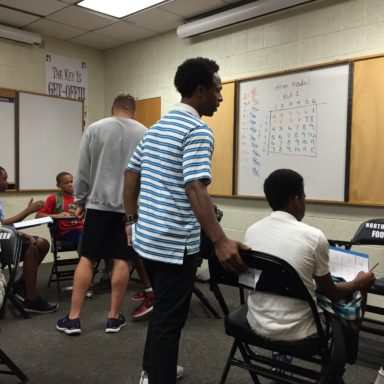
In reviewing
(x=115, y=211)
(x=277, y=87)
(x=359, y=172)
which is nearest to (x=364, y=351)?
(x=359, y=172)

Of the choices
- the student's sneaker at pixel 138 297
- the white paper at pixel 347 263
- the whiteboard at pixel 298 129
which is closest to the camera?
the white paper at pixel 347 263

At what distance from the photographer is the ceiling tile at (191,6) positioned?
12.2 ft

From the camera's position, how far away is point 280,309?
1.40 m

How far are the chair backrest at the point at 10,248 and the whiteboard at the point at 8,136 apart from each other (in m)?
2.41

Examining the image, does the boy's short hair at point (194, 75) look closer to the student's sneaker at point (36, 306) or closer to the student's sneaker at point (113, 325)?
the student's sneaker at point (113, 325)

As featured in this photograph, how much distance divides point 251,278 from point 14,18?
397 cm

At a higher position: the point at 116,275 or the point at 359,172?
the point at 359,172

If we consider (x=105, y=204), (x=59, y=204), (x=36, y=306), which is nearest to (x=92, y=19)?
(x=59, y=204)

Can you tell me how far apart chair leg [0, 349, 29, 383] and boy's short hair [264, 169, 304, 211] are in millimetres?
1423

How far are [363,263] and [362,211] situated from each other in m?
1.52

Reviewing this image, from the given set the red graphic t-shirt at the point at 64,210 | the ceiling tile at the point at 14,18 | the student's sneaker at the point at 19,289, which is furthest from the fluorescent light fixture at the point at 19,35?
the student's sneaker at the point at 19,289

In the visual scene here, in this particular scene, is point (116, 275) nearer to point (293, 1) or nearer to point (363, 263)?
point (363, 263)

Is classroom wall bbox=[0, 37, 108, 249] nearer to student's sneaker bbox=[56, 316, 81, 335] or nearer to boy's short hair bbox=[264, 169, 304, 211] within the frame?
student's sneaker bbox=[56, 316, 81, 335]

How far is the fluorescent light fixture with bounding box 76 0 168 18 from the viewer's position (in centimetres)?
374
